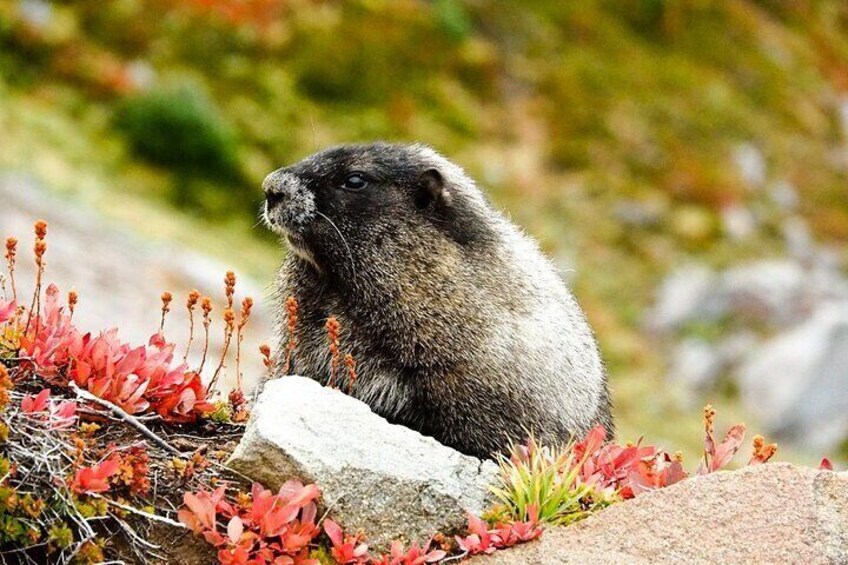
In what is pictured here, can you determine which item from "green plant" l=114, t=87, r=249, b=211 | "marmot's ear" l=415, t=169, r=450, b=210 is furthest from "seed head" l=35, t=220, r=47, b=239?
"green plant" l=114, t=87, r=249, b=211

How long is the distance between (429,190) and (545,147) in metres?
22.6

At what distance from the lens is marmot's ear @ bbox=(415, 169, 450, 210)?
864cm

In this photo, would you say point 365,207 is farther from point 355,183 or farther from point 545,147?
point 545,147

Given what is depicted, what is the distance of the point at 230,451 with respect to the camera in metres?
7.16

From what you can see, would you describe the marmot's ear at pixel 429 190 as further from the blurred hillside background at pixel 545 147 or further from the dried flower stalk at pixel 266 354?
the blurred hillside background at pixel 545 147

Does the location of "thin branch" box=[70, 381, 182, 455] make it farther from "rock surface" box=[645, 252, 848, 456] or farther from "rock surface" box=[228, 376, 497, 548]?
"rock surface" box=[645, 252, 848, 456]

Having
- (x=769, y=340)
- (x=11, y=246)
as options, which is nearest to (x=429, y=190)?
(x=11, y=246)

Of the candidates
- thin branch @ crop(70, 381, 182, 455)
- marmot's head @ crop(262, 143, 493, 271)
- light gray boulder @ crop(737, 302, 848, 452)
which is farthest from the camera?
light gray boulder @ crop(737, 302, 848, 452)

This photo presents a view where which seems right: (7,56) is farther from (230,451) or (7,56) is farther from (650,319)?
(230,451)

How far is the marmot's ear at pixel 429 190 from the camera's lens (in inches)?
340

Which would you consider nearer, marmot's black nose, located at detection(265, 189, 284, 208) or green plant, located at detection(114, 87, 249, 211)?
marmot's black nose, located at detection(265, 189, 284, 208)

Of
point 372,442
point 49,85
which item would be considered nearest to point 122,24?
point 49,85

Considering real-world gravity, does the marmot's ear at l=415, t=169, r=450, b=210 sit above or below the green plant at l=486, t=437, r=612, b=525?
above

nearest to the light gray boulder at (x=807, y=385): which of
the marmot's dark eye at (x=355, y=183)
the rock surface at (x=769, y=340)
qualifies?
the rock surface at (x=769, y=340)
